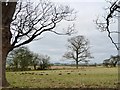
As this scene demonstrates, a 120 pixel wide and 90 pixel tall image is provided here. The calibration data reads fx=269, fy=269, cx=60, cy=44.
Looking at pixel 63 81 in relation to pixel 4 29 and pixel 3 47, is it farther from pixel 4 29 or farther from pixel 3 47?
pixel 4 29

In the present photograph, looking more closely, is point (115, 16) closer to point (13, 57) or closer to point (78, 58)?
point (13, 57)

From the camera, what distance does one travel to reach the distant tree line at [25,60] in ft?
152

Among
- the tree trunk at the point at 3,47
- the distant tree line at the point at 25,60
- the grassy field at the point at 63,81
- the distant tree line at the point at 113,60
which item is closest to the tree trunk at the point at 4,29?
the tree trunk at the point at 3,47

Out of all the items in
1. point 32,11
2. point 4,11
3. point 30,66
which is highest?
point 32,11

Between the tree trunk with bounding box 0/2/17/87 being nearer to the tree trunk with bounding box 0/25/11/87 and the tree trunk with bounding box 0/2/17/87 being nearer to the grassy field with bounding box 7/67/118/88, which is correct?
the tree trunk with bounding box 0/25/11/87

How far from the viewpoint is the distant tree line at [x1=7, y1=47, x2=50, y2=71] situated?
46.4 metres

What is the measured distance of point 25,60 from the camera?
5059cm

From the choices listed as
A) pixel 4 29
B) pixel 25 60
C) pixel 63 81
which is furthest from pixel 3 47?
pixel 25 60

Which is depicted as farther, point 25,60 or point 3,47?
point 25,60

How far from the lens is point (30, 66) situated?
5550 centimetres

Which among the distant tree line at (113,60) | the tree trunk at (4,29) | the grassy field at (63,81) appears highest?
the tree trunk at (4,29)

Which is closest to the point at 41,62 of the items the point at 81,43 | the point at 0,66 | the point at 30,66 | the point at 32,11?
the point at 30,66

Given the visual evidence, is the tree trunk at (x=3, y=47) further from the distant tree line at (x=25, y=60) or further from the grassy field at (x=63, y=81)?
the distant tree line at (x=25, y=60)

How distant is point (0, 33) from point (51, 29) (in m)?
7.22
